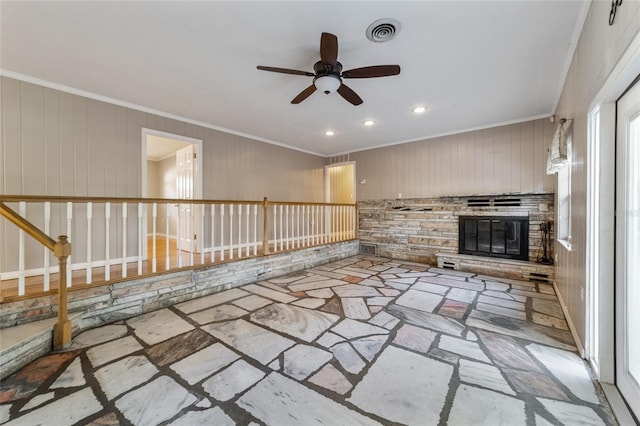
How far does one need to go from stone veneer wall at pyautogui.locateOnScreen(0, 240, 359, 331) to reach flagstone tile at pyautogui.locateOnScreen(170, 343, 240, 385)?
127cm

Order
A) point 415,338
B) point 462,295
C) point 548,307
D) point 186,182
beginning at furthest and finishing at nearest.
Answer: point 186,182, point 462,295, point 548,307, point 415,338

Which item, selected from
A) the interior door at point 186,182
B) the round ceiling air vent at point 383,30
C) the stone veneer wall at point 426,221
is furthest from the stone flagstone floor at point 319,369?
the round ceiling air vent at point 383,30

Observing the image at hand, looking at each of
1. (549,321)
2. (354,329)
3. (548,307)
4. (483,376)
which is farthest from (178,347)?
(548,307)

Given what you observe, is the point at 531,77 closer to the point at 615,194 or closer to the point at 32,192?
the point at 615,194

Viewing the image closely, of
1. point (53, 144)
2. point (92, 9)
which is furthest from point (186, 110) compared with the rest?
point (92, 9)

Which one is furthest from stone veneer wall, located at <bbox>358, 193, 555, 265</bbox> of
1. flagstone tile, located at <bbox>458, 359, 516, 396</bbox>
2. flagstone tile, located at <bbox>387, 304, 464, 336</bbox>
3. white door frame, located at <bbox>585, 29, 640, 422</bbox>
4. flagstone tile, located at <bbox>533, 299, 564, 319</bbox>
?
flagstone tile, located at <bbox>458, 359, 516, 396</bbox>

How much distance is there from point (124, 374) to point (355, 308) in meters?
2.14

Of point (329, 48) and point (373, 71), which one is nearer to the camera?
point (329, 48)

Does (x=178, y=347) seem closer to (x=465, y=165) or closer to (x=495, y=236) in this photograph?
(x=495, y=236)

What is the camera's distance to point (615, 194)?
162cm

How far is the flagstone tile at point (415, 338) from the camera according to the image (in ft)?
6.91

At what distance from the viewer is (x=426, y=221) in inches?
209

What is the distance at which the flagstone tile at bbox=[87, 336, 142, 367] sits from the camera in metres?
1.94

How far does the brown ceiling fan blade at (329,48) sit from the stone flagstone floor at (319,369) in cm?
248
